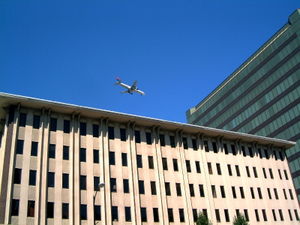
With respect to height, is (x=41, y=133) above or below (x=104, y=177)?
above

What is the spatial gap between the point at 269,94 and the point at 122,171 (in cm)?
6237

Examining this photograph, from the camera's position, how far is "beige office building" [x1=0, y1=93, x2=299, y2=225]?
132 ft

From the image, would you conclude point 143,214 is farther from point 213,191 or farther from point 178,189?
point 213,191

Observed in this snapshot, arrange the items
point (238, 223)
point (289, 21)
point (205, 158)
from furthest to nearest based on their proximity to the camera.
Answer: point (289, 21) < point (205, 158) < point (238, 223)

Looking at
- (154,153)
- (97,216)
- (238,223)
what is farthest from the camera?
(154,153)

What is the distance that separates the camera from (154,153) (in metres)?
50.8

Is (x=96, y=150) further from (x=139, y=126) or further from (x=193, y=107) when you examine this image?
(x=193, y=107)

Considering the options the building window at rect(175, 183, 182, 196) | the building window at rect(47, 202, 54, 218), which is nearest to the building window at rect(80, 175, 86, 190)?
the building window at rect(47, 202, 54, 218)

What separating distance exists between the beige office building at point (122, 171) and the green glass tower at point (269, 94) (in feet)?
104

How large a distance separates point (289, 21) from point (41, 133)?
74523mm

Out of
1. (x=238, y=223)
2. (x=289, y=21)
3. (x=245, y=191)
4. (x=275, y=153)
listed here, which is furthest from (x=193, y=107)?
(x=238, y=223)

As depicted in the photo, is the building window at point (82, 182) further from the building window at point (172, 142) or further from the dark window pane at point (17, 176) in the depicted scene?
the building window at point (172, 142)

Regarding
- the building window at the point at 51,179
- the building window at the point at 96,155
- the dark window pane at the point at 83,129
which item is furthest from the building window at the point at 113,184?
the building window at the point at 51,179

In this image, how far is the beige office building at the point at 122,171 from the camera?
40.3 m
